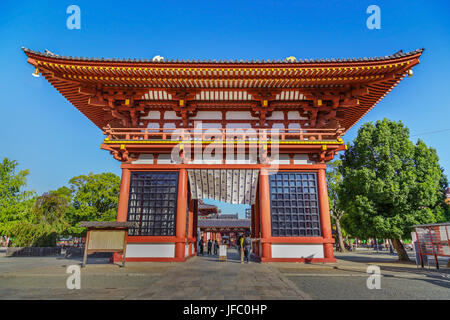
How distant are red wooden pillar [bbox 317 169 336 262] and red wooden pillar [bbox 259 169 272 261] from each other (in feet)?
8.99

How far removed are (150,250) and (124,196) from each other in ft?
10.1

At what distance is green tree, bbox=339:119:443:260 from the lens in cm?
1430

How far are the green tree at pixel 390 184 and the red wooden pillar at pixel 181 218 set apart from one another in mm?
10895

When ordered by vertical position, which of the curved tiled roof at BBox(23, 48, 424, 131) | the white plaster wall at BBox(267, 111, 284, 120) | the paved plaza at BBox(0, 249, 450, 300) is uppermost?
the curved tiled roof at BBox(23, 48, 424, 131)

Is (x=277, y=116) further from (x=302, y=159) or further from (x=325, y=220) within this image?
(x=325, y=220)

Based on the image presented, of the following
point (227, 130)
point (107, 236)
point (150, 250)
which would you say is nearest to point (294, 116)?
point (227, 130)

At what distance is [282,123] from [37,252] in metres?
23.4

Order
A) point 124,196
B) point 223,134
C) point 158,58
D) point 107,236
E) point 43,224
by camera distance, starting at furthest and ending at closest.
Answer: point 43,224 → point 223,134 → point 124,196 → point 158,58 → point 107,236

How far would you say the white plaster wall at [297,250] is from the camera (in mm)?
→ 11938

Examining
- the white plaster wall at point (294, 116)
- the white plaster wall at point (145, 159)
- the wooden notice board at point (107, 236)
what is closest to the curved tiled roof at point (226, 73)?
the white plaster wall at point (294, 116)

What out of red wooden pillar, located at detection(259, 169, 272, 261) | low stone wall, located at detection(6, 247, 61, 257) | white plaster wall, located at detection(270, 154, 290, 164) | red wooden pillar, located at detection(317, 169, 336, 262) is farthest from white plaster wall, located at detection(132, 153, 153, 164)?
low stone wall, located at detection(6, 247, 61, 257)

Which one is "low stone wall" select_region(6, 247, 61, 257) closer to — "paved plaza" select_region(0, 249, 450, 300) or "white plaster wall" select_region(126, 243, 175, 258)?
"white plaster wall" select_region(126, 243, 175, 258)

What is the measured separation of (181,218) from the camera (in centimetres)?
1234

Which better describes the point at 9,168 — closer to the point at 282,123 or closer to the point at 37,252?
the point at 37,252
